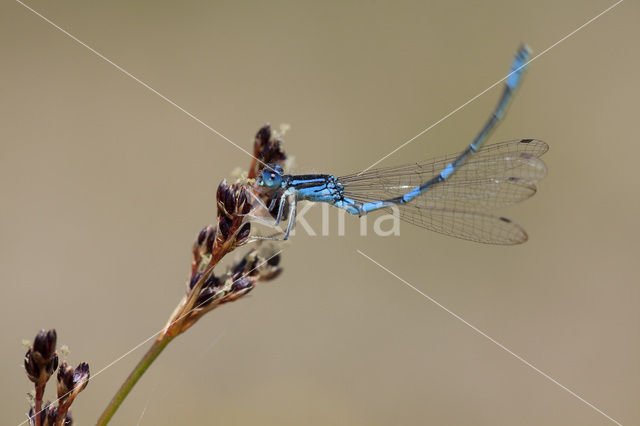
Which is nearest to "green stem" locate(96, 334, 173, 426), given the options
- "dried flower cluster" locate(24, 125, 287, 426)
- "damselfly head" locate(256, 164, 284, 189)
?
"dried flower cluster" locate(24, 125, 287, 426)

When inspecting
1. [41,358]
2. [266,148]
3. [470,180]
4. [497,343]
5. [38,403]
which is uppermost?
[470,180]

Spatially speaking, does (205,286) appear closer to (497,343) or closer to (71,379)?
(71,379)

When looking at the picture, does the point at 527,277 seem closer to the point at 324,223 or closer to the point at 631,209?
the point at 631,209

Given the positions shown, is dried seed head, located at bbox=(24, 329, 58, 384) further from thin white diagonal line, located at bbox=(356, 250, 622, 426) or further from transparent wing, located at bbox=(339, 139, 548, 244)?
thin white diagonal line, located at bbox=(356, 250, 622, 426)

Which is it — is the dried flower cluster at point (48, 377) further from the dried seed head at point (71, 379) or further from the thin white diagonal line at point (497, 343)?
the thin white diagonal line at point (497, 343)

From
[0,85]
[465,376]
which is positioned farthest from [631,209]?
[0,85]

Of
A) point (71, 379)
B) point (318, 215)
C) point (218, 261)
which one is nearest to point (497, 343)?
point (318, 215)
